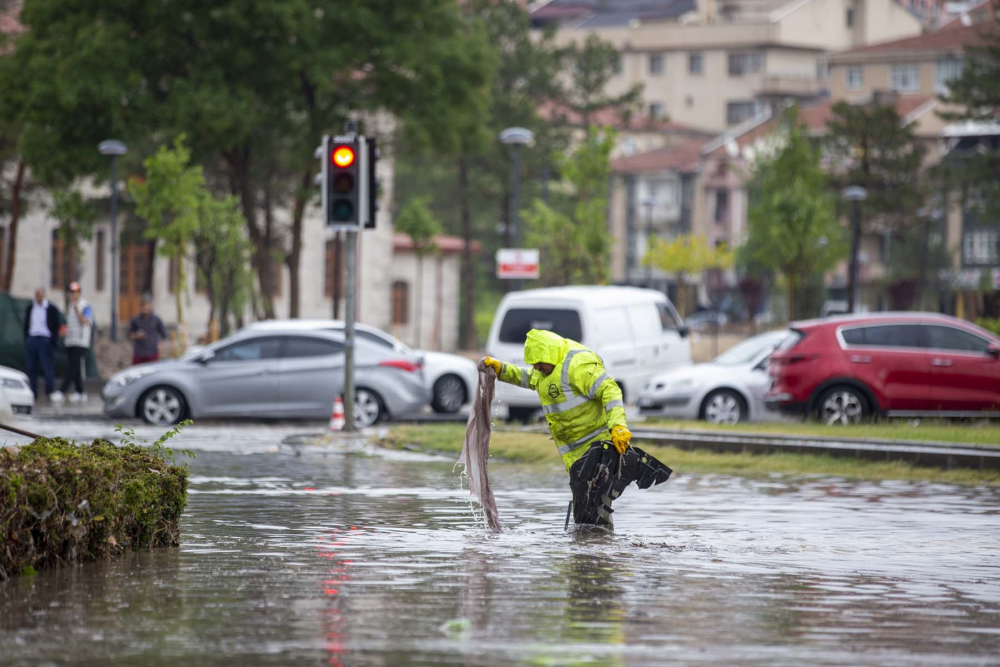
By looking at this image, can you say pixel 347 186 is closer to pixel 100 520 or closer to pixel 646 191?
pixel 100 520

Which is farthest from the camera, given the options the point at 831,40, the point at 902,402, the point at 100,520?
the point at 831,40

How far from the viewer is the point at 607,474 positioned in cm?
1147

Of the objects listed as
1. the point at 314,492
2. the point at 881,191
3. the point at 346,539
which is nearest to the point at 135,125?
the point at 314,492

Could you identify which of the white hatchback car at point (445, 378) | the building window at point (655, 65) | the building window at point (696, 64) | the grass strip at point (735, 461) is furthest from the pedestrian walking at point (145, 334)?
the building window at point (655, 65)

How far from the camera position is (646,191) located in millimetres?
105375

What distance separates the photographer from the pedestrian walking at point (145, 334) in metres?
27.7

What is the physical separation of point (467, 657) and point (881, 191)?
68320 mm

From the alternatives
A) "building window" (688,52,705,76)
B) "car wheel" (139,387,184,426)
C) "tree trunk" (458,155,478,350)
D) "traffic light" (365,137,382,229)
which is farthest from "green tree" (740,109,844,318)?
"building window" (688,52,705,76)

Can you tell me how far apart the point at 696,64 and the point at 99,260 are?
66.9 m

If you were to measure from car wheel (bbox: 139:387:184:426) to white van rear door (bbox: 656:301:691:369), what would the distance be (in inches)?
279

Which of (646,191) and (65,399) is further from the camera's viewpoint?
(646,191)

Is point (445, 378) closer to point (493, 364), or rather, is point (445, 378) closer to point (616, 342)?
point (616, 342)

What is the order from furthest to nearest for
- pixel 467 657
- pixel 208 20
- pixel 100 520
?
pixel 208 20 → pixel 100 520 → pixel 467 657

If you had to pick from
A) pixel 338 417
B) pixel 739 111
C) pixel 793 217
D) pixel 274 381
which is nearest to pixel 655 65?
pixel 739 111
